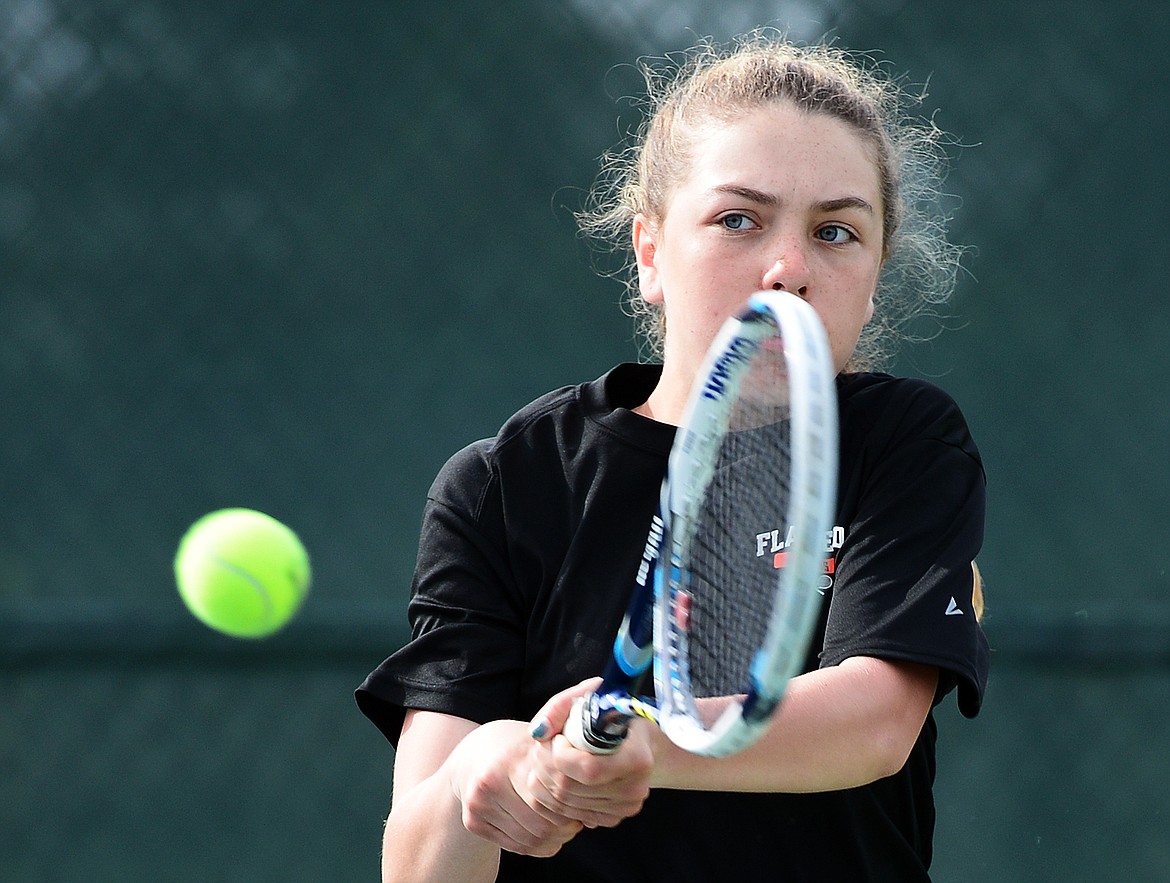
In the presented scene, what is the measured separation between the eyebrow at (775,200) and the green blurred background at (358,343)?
1566 millimetres

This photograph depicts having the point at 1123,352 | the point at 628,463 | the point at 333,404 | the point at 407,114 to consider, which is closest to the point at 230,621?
the point at 333,404

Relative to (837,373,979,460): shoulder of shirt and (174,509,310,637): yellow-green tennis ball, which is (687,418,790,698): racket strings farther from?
(174,509,310,637): yellow-green tennis ball

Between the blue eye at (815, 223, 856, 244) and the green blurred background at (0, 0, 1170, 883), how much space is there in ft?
5.15

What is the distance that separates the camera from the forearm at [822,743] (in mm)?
1373

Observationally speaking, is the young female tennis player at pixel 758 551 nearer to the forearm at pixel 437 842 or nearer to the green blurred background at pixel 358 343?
the forearm at pixel 437 842

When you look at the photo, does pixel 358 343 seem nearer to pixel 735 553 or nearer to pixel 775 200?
pixel 775 200

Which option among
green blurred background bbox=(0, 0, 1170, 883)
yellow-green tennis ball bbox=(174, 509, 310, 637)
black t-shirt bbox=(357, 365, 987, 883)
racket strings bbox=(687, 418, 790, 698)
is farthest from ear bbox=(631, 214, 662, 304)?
yellow-green tennis ball bbox=(174, 509, 310, 637)

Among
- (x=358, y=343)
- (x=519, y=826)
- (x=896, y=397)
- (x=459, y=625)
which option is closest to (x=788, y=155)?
(x=896, y=397)

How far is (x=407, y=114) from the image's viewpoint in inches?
127

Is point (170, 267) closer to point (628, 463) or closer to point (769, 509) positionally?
point (628, 463)

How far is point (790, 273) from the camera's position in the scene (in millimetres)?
1579

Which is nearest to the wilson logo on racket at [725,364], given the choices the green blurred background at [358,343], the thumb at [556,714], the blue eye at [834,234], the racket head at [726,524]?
the racket head at [726,524]

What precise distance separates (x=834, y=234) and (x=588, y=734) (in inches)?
25.1

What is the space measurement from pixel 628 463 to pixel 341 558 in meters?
1.55
